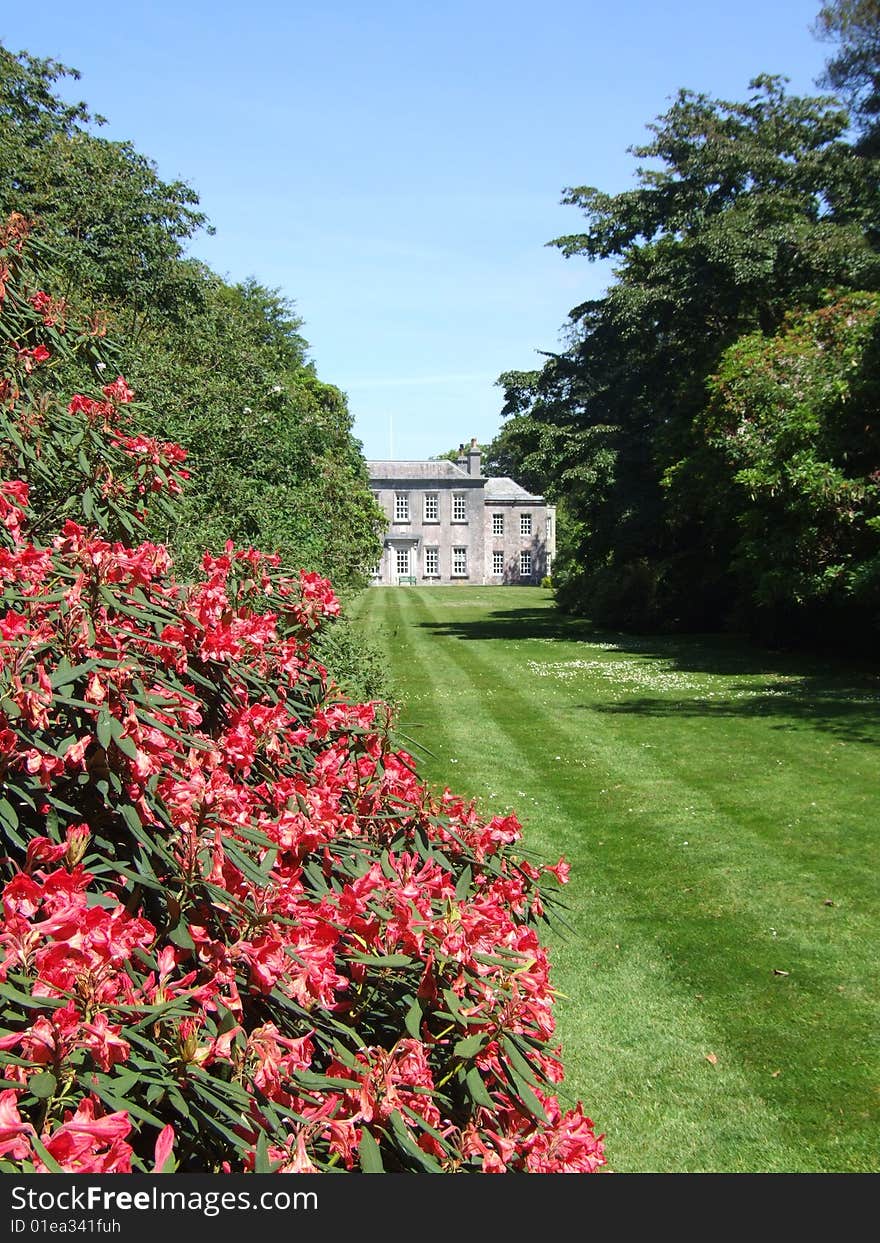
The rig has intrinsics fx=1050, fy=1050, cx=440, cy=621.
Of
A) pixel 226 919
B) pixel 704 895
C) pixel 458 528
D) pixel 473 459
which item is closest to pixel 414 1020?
pixel 226 919

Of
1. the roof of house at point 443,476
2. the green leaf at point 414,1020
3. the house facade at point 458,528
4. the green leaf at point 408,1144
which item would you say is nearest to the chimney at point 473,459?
the house facade at point 458,528

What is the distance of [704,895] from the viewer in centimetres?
688

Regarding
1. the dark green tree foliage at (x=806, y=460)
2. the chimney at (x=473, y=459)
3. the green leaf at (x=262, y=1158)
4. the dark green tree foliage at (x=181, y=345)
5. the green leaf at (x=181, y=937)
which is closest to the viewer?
the green leaf at (x=262, y=1158)

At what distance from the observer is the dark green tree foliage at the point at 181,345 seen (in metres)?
8.27

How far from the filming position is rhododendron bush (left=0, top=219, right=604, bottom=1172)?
167cm

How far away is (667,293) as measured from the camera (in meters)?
23.4

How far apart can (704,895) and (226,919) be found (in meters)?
5.45

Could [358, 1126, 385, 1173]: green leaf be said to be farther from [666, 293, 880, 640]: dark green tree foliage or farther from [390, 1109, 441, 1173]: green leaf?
[666, 293, 880, 640]: dark green tree foliage

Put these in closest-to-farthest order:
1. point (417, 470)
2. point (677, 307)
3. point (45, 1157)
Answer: point (45, 1157) → point (677, 307) → point (417, 470)

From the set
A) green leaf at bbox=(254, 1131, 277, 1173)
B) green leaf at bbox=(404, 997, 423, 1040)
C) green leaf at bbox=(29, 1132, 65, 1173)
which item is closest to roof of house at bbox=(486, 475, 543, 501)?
green leaf at bbox=(404, 997, 423, 1040)

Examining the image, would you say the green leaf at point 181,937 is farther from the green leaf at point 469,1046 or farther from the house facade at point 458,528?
the house facade at point 458,528

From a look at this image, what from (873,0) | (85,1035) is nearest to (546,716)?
(85,1035)

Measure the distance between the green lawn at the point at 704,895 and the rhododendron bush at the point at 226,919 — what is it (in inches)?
19.6

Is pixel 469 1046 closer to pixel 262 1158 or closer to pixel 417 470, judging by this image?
pixel 262 1158
